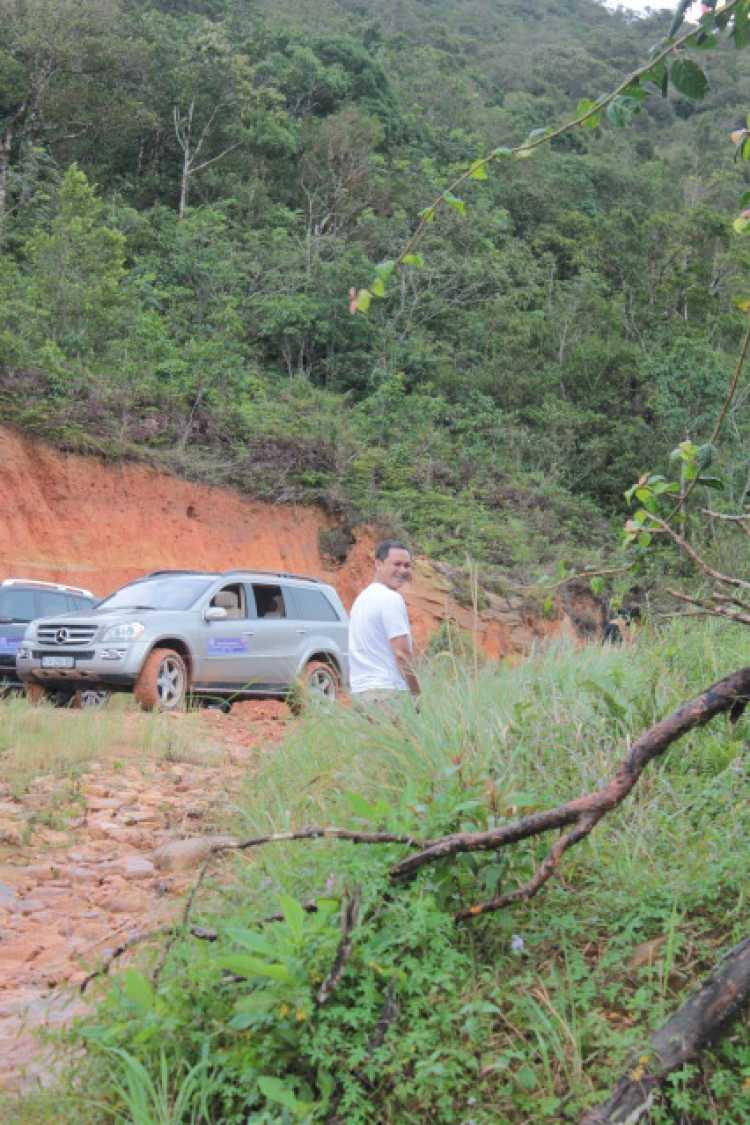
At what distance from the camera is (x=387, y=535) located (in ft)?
78.8

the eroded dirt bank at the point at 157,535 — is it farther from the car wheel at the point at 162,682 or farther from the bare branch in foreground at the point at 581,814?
the bare branch in foreground at the point at 581,814

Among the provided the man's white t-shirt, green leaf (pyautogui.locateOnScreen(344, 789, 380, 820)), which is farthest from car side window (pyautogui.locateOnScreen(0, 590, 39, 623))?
green leaf (pyautogui.locateOnScreen(344, 789, 380, 820))

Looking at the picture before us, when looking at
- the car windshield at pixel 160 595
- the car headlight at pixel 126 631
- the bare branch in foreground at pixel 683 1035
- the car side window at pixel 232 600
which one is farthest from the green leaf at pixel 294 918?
the car side window at pixel 232 600

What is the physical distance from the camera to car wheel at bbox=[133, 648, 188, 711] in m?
11.6

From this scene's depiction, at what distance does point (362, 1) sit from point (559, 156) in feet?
125

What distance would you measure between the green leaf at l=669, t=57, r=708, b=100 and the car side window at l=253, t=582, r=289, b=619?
439 inches

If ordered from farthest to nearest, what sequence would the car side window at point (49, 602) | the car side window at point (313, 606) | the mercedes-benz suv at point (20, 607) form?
the car side window at point (49, 602) → the mercedes-benz suv at point (20, 607) → the car side window at point (313, 606)

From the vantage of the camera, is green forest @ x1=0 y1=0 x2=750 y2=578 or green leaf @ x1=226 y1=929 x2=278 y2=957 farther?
green forest @ x1=0 y1=0 x2=750 y2=578

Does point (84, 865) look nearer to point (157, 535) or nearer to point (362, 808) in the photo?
point (362, 808)

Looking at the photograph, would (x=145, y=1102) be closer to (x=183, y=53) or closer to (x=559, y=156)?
(x=183, y=53)

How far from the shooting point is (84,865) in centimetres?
582

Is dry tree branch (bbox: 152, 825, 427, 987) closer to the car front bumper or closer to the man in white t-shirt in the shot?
the man in white t-shirt

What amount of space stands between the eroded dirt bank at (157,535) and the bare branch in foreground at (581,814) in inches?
626

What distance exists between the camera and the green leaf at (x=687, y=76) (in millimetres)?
2627
